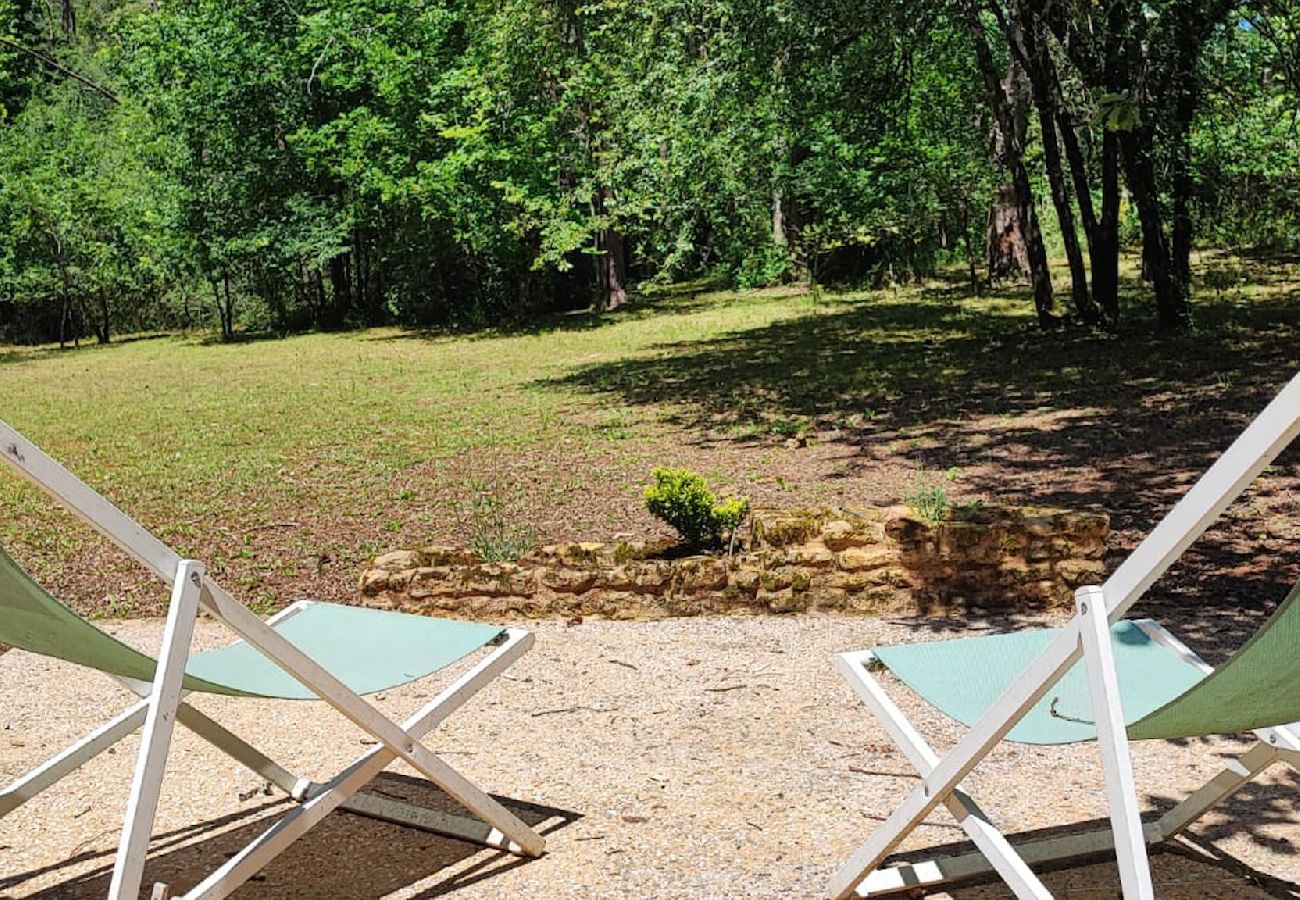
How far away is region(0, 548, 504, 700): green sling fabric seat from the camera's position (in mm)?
2631

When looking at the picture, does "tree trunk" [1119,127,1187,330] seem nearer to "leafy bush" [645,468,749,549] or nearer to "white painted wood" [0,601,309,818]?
"leafy bush" [645,468,749,549]

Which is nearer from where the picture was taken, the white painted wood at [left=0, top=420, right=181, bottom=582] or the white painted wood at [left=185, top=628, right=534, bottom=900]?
the white painted wood at [left=0, top=420, right=181, bottom=582]

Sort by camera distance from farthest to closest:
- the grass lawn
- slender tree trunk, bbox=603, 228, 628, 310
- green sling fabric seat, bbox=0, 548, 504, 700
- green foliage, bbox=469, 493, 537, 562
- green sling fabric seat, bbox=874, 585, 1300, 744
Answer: slender tree trunk, bbox=603, 228, 628, 310
the grass lawn
green foliage, bbox=469, 493, 537, 562
green sling fabric seat, bbox=0, 548, 504, 700
green sling fabric seat, bbox=874, 585, 1300, 744

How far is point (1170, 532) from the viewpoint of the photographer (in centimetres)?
212

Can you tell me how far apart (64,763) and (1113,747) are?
2.42m

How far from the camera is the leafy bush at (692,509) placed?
19.6 feet

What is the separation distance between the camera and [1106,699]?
2211mm

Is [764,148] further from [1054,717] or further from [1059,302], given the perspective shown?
[1054,717]

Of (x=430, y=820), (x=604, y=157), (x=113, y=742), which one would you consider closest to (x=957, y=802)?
(x=430, y=820)

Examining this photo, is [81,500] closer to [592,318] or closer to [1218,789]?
[1218,789]

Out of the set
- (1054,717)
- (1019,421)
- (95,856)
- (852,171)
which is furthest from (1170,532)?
(852,171)

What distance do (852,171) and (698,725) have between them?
16732 mm

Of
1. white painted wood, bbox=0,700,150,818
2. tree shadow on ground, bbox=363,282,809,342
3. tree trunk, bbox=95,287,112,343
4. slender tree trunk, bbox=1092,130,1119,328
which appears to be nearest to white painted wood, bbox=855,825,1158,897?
white painted wood, bbox=0,700,150,818

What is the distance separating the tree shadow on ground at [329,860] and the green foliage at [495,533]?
241cm
